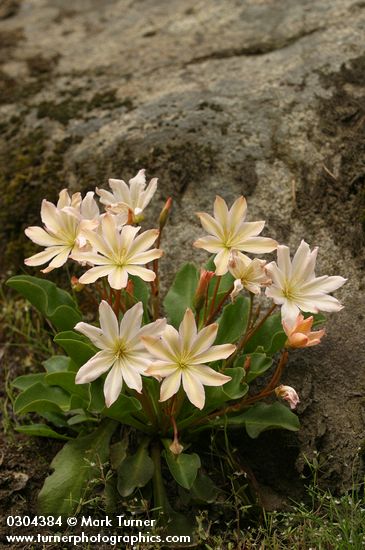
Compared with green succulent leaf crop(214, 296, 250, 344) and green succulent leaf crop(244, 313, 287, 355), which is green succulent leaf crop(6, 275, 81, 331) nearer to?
green succulent leaf crop(214, 296, 250, 344)

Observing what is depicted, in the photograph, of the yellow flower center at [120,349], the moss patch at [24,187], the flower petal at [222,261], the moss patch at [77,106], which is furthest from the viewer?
the moss patch at [77,106]

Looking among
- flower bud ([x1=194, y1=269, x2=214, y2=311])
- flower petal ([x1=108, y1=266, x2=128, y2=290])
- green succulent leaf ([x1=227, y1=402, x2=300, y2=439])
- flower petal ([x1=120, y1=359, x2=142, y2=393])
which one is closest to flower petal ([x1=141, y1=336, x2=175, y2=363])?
flower petal ([x1=120, y1=359, x2=142, y2=393])

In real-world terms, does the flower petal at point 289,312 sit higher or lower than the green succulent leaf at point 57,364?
higher

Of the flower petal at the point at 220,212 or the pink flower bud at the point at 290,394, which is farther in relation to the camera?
the flower petal at the point at 220,212

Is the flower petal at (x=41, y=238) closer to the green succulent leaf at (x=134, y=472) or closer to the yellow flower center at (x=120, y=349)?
the yellow flower center at (x=120, y=349)

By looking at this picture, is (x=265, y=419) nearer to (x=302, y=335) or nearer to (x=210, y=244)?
(x=302, y=335)

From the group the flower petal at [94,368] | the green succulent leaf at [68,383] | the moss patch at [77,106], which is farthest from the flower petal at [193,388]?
the moss patch at [77,106]
